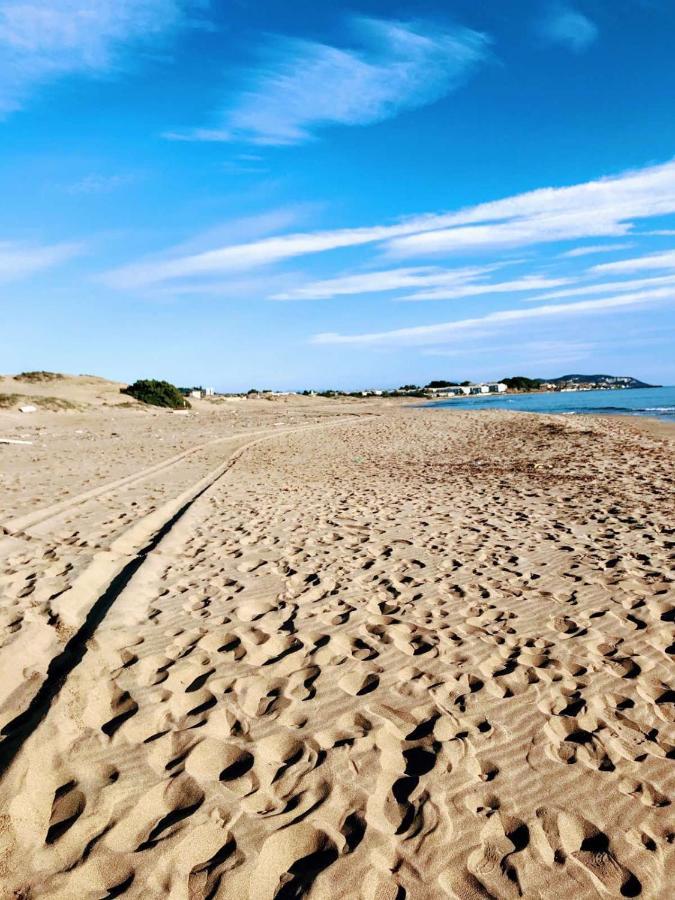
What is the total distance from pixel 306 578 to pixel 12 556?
154 inches

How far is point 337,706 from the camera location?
3.92 metres

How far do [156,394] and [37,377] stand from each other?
31.9 ft

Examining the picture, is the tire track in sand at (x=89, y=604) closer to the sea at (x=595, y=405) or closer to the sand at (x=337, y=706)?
the sand at (x=337, y=706)

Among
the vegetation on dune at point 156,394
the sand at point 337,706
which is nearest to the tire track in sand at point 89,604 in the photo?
the sand at point 337,706

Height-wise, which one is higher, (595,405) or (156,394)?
(156,394)

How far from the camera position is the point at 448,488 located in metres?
12.5

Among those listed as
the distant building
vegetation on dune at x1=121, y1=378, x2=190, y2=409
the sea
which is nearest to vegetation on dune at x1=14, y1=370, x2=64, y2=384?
vegetation on dune at x1=121, y1=378, x2=190, y2=409

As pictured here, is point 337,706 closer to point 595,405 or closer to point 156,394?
point 156,394

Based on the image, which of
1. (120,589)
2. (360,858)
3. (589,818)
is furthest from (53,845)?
(120,589)

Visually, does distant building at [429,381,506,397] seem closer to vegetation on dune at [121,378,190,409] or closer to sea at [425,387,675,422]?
sea at [425,387,675,422]

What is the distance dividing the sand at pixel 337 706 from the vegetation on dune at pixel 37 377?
42.3 metres

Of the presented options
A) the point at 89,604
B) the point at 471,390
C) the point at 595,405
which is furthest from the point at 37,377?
the point at 471,390

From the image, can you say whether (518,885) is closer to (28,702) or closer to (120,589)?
(28,702)

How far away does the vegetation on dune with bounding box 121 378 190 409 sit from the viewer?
4770 centimetres
